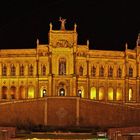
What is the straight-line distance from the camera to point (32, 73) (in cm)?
7969

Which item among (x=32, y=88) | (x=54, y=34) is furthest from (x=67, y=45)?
(x=32, y=88)

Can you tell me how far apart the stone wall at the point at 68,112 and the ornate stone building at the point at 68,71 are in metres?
10.1

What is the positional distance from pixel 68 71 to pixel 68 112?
12.3 meters

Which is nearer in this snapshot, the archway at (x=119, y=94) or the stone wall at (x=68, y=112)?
the stone wall at (x=68, y=112)

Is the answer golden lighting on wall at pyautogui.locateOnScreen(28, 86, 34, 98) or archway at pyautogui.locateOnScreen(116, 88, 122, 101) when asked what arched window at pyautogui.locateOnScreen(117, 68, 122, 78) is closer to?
archway at pyautogui.locateOnScreen(116, 88, 122, 101)

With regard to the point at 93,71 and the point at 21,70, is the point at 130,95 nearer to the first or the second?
the point at 93,71

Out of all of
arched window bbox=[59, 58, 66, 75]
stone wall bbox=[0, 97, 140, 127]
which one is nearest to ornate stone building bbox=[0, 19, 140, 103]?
arched window bbox=[59, 58, 66, 75]

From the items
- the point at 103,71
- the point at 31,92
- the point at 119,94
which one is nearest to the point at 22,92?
the point at 31,92

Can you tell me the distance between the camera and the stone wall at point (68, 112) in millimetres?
66000

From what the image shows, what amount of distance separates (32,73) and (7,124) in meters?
15.6

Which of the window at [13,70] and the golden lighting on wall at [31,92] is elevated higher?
the window at [13,70]

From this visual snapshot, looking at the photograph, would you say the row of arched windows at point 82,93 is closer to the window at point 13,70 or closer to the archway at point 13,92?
the archway at point 13,92

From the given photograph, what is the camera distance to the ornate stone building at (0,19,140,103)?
256 ft

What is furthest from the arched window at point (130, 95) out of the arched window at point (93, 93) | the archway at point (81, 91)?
the archway at point (81, 91)
